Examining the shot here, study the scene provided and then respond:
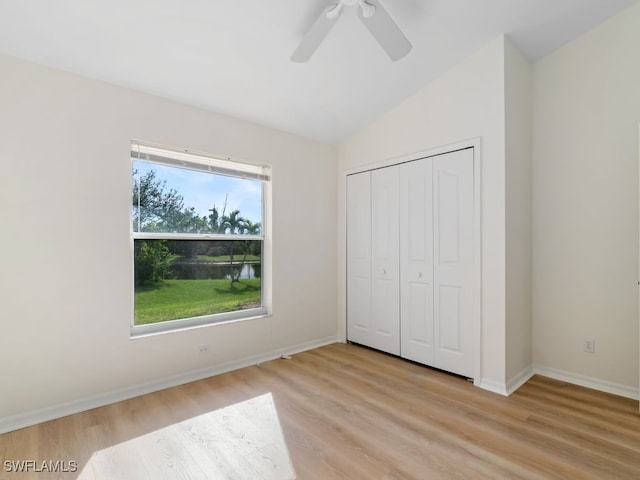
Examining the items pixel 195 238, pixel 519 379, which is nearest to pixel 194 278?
pixel 195 238

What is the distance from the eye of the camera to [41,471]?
176cm

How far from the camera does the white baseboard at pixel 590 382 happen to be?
260 cm

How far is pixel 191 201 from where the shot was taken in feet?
10.1

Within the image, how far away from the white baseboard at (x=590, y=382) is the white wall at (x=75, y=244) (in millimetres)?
2849

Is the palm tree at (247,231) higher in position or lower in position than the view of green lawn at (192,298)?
higher

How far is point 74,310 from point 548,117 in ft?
13.8

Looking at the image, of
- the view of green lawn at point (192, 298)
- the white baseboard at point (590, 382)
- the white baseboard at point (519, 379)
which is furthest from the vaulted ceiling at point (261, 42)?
the white baseboard at point (590, 382)

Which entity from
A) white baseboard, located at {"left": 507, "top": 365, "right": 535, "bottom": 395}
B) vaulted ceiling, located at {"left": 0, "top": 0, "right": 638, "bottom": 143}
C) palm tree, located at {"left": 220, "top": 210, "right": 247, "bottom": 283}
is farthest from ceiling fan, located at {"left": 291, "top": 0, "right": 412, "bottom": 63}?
white baseboard, located at {"left": 507, "top": 365, "right": 535, "bottom": 395}

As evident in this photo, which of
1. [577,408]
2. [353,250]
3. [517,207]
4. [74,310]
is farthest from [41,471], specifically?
[517,207]

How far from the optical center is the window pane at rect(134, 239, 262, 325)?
2836mm

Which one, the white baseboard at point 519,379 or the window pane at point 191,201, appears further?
the window pane at point 191,201

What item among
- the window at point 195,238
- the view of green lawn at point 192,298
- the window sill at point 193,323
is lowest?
the window sill at point 193,323

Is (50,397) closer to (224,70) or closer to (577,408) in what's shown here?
(224,70)

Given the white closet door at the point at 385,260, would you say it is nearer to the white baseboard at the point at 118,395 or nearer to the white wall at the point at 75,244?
the white baseboard at the point at 118,395
